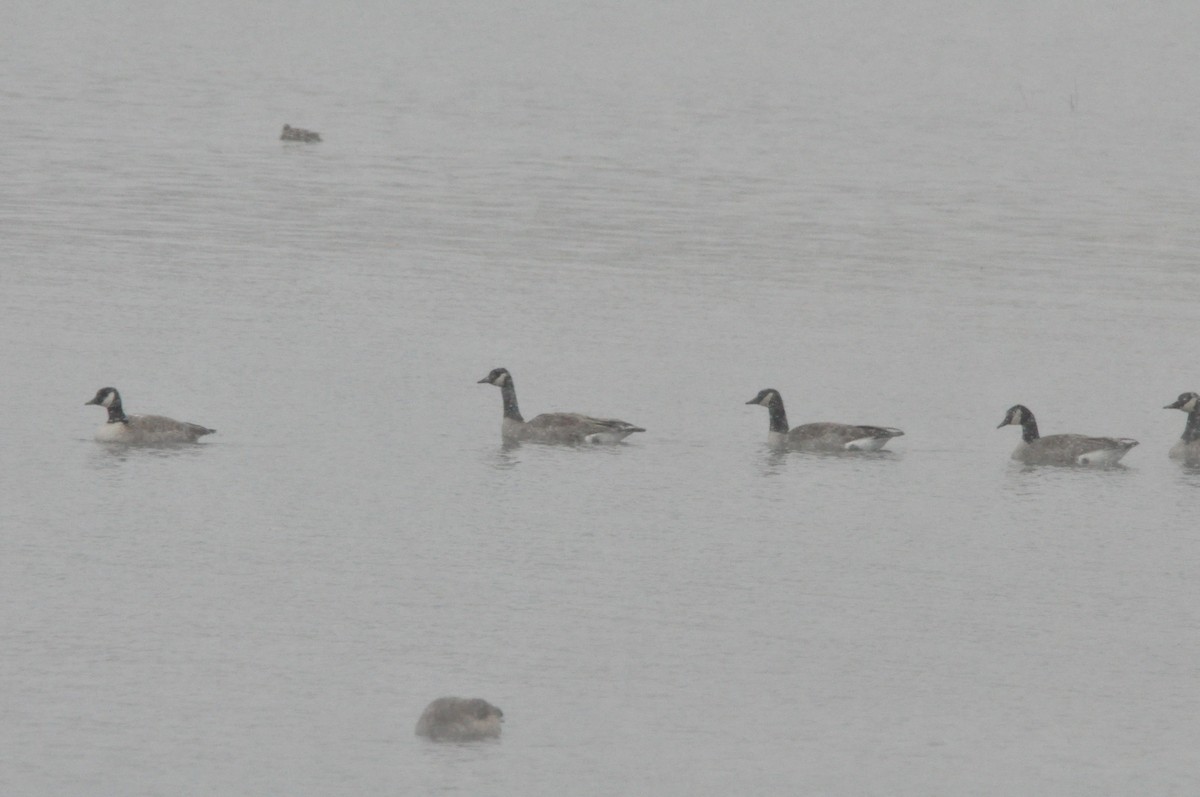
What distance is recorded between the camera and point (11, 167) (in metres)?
43.0

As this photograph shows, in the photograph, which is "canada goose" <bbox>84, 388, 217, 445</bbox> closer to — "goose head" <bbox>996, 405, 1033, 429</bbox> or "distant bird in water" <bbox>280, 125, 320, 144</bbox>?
"goose head" <bbox>996, 405, 1033, 429</bbox>

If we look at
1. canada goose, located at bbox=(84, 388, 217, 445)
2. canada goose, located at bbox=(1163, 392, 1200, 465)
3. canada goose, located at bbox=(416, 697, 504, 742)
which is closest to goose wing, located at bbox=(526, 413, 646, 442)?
canada goose, located at bbox=(84, 388, 217, 445)

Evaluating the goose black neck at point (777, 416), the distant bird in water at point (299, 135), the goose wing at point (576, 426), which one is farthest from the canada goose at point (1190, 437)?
the distant bird in water at point (299, 135)

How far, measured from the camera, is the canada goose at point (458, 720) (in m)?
13.0

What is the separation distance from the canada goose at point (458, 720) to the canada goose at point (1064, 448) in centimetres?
966

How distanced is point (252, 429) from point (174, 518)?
352cm

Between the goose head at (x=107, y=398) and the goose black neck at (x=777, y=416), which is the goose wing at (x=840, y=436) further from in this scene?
the goose head at (x=107, y=398)

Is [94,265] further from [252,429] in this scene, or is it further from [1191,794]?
[1191,794]

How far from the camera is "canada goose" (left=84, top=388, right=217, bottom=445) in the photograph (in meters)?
21.2

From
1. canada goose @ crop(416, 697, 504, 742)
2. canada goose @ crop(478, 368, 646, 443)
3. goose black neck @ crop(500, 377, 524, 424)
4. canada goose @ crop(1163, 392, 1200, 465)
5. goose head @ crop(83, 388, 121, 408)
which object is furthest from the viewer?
goose black neck @ crop(500, 377, 524, 424)

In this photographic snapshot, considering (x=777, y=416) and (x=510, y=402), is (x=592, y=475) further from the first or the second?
(x=777, y=416)

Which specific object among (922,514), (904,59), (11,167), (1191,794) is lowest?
(1191,794)

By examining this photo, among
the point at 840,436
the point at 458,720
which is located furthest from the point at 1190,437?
the point at 458,720

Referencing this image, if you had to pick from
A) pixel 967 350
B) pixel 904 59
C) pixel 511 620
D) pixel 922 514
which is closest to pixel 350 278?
pixel 967 350
